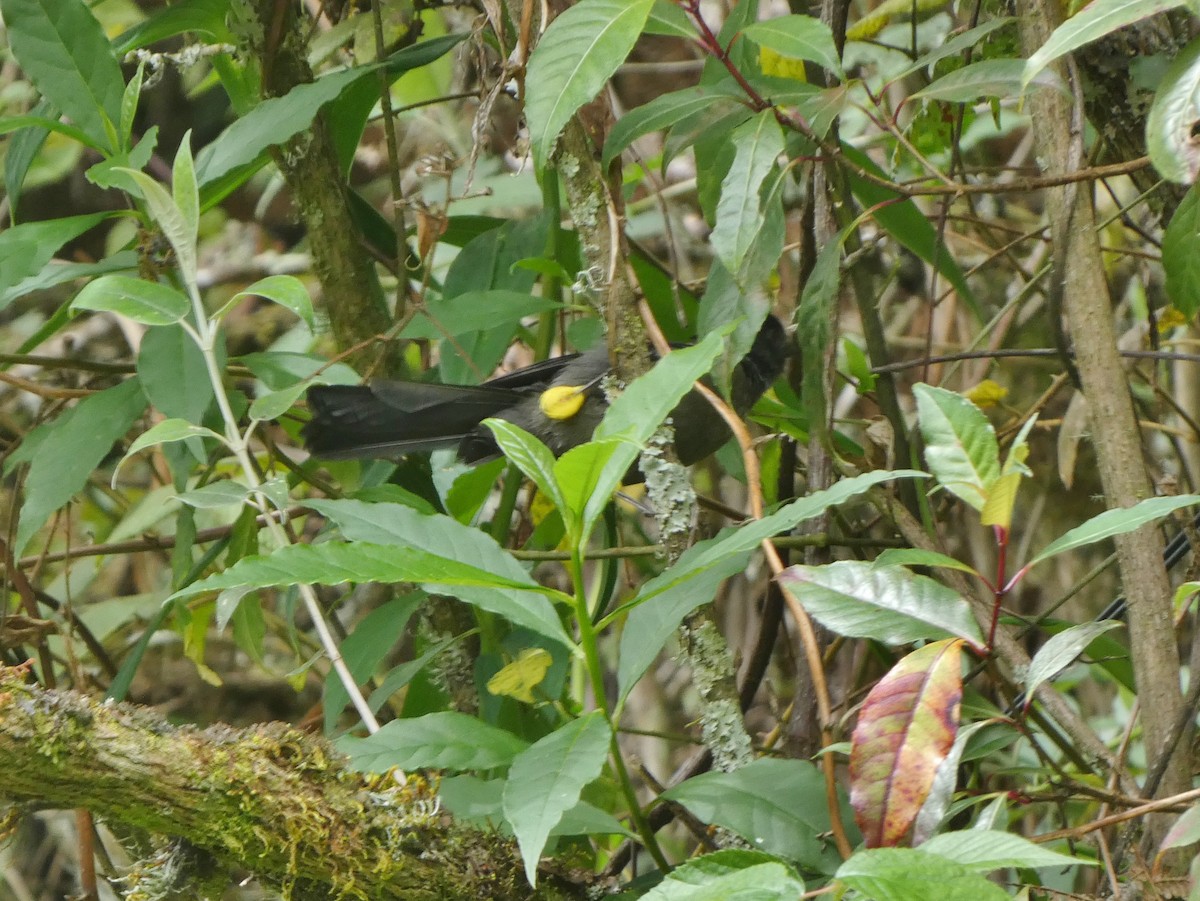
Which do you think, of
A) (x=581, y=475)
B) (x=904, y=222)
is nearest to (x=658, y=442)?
(x=581, y=475)

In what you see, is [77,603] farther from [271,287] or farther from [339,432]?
[271,287]

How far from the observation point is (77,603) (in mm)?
3764

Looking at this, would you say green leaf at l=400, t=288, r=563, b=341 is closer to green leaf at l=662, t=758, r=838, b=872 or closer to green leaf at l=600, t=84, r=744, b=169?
green leaf at l=600, t=84, r=744, b=169

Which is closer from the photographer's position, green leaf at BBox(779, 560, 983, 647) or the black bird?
green leaf at BBox(779, 560, 983, 647)

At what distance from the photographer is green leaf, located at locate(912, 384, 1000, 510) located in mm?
1170

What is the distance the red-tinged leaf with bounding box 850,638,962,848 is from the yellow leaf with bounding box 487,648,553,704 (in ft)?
2.21

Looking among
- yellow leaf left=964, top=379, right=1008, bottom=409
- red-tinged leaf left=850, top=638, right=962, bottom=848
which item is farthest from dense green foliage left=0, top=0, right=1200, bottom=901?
yellow leaf left=964, top=379, right=1008, bottom=409

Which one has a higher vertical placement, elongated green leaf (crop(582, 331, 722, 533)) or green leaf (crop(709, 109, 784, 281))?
green leaf (crop(709, 109, 784, 281))

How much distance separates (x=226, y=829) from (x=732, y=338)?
853mm

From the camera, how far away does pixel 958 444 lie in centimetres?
119

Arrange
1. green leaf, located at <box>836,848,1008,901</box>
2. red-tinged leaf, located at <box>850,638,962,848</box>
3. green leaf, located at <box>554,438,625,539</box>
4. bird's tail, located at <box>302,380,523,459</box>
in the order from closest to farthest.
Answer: green leaf, located at <box>836,848,1008,901</box> < red-tinged leaf, located at <box>850,638,962,848</box> < green leaf, located at <box>554,438,625,539</box> < bird's tail, located at <box>302,380,523,459</box>

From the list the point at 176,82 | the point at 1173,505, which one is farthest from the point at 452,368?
the point at 176,82

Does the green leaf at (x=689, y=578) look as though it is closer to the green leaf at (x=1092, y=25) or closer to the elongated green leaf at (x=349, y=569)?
the elongated green leaf at (x=349, y=569)

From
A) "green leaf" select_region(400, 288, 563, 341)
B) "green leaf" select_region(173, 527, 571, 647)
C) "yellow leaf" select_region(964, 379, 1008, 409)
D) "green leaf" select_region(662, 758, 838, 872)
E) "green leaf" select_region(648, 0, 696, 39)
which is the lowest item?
"green leaf" select_region(662, 758, 838, 872)
